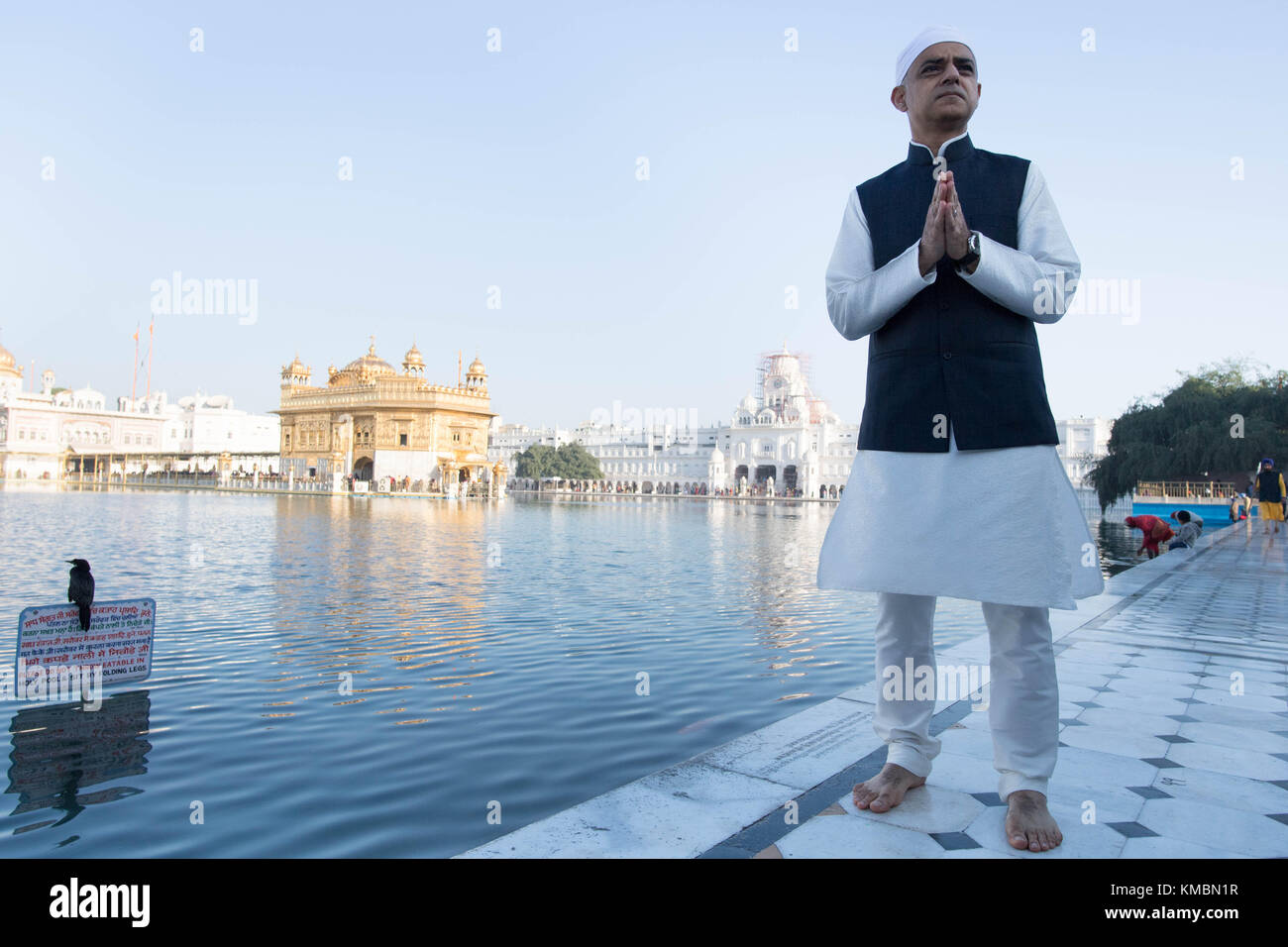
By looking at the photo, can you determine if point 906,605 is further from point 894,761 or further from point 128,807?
point 128,807

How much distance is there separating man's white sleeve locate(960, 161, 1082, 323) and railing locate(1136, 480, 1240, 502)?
3056cm

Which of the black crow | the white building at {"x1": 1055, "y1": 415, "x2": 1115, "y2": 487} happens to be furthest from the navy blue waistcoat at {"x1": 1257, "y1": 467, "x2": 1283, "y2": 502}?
the white building at {"x1": 1055, "y1": 415, "x2": 1115, "y2": 487}

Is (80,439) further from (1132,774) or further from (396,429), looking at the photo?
(1132,774)

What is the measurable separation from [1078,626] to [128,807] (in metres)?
5.84

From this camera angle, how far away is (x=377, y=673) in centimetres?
491

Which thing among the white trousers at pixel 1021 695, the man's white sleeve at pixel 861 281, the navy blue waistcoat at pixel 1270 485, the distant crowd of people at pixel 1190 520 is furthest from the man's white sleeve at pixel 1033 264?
the navy blue waistcoat at pixel 1270 485

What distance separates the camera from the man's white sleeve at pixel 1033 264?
2.11 metres

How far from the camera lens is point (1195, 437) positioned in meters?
27.8

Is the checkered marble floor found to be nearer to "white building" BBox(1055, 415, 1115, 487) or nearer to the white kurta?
the white kurta

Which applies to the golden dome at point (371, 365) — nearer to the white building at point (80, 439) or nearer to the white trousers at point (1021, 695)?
the white building at point (80, 439)

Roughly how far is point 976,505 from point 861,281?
677 millimetres

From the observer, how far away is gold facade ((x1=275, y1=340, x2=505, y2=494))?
5106 cm

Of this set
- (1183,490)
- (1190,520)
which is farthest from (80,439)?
(1190,520)
